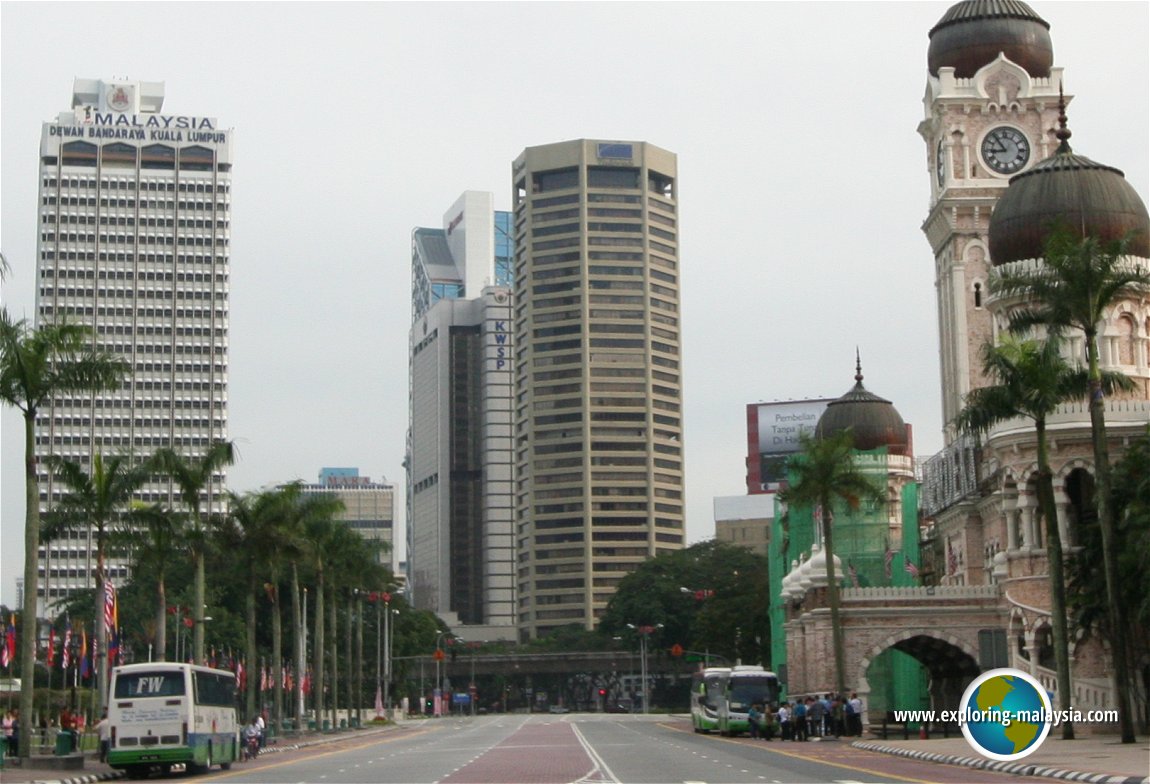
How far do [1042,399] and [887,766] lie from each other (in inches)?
524

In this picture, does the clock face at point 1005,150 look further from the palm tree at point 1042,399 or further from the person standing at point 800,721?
the palm tree at point 1042,399

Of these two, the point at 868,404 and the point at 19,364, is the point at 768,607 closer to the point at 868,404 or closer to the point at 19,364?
the point at 868,404

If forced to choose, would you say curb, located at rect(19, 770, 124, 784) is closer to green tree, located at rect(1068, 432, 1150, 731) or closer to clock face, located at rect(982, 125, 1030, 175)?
green tree, located at rect(1068, 432, 1150, 731)

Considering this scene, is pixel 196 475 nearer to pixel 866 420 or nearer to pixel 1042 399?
pixel 1042 399

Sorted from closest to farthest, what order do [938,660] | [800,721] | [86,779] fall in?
[86,779]
[800,721]
[938,660]

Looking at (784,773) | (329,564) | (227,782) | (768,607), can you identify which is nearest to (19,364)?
(227,782)

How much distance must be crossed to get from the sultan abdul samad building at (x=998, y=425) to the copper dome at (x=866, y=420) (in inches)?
11.2

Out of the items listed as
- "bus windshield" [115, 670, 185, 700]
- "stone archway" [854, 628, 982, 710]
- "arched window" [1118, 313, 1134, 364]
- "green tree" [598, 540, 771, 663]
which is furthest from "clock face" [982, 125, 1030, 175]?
"bus windshield" [115, 670, 185, 700]

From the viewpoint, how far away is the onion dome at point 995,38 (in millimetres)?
92000

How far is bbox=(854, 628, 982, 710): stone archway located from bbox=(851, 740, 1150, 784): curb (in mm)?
20962

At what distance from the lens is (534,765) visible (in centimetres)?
4222

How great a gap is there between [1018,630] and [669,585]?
88247 mm

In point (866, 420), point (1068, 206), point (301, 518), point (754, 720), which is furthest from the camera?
point (866, 420)

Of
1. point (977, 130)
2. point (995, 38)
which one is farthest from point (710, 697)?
point (995, 38)
